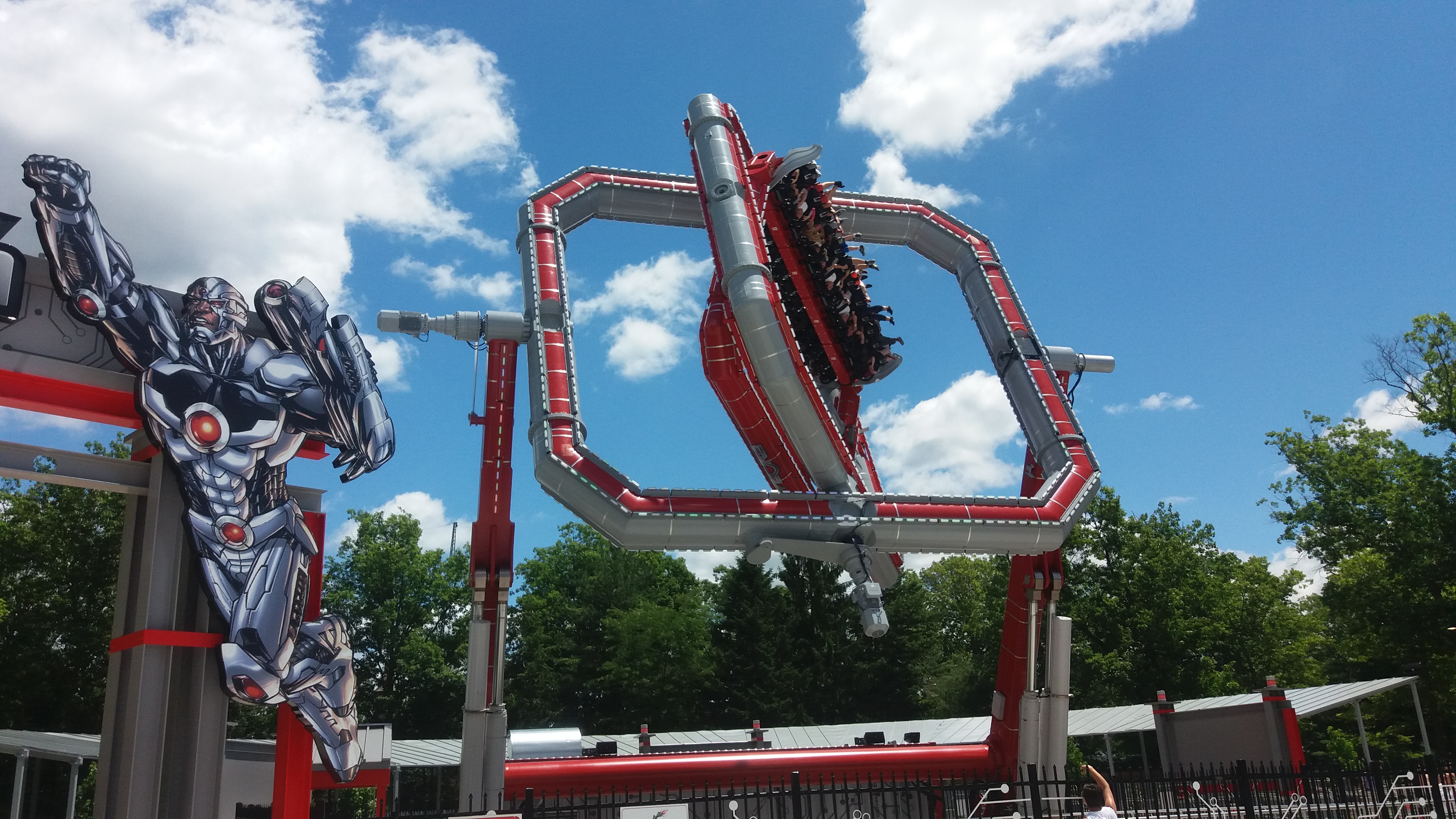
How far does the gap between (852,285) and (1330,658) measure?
48.9 metres

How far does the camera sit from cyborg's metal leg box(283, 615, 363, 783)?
15961 mm

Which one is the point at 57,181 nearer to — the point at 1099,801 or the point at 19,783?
the point at 1099,801

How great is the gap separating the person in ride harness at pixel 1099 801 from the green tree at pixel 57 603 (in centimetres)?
4060

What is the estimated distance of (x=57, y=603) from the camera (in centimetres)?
4038

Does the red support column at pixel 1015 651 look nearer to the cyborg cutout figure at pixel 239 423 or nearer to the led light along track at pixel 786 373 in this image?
the led light along track at pixel 786 373

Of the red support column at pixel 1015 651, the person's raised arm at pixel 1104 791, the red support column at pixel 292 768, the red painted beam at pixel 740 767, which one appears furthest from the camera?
the red support column at pixel 1015 651

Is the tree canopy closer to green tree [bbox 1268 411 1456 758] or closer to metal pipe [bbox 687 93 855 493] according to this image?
green tree [bbox 1268 411 1456 758]

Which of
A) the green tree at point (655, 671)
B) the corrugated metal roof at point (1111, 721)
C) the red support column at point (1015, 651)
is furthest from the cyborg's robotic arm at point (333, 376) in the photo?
the green tree at point (655, 671)

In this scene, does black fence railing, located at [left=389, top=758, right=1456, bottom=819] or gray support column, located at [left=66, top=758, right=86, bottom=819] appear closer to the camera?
black fence railing, located at [left=389, top=758, right=1456, bottom=819]

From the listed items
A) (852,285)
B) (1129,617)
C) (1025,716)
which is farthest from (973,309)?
(1129,617)

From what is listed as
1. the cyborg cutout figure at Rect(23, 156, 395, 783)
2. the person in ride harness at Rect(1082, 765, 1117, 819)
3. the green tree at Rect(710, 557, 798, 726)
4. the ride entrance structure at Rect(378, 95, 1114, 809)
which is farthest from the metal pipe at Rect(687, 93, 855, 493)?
the green tree at Rect(710, 557, 798, 726)

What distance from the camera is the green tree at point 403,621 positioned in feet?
166

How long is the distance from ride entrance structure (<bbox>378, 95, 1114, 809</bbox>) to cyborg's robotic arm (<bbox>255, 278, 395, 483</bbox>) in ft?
3.18

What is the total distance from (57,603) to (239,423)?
31.6m
